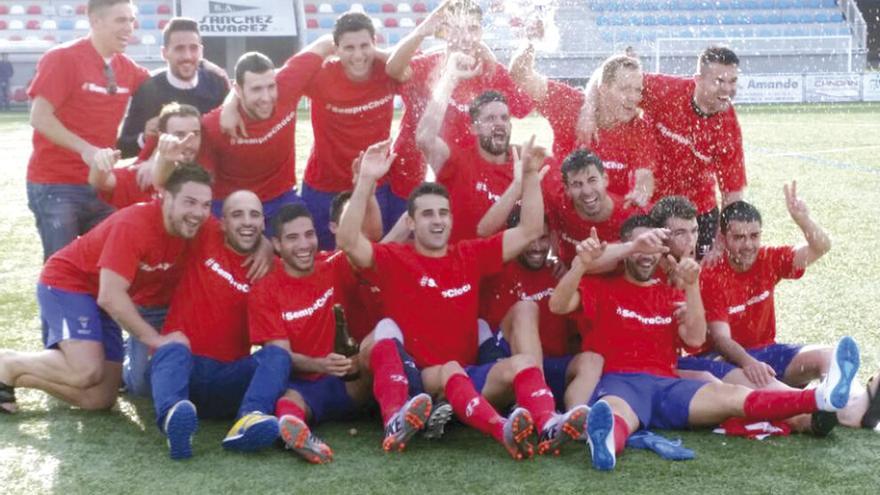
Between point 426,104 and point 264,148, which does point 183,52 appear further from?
point 426,104

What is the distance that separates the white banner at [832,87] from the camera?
29.0 meters

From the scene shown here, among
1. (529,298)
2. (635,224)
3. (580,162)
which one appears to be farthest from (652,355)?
(580,162)

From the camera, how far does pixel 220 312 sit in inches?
189

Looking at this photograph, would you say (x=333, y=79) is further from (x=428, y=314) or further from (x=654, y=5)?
(x=654, y=5)

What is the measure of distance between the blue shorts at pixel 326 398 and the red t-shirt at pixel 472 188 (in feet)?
3.55

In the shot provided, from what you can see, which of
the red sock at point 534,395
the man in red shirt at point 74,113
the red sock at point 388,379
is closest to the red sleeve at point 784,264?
the red sock at point 534,395

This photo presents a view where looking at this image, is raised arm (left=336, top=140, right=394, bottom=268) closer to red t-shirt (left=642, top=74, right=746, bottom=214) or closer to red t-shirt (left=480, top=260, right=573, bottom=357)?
red t-shirt (left=480, top=260, right=573, bottom=357)

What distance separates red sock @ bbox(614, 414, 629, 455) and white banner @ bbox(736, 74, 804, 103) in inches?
1027

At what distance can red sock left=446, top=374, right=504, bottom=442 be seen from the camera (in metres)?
4.20

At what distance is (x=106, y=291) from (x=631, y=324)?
90.3 inches

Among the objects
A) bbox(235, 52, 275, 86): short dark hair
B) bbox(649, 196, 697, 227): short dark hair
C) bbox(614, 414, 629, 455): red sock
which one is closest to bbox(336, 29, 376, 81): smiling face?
bbox(235, 52, 275, 86): short dark hair

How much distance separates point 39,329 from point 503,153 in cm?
303

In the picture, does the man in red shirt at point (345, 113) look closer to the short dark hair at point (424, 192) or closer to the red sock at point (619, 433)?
the short dark hair at point (424, 192)

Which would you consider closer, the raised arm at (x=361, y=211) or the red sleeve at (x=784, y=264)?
the raised arm at (x=361, y=211)
